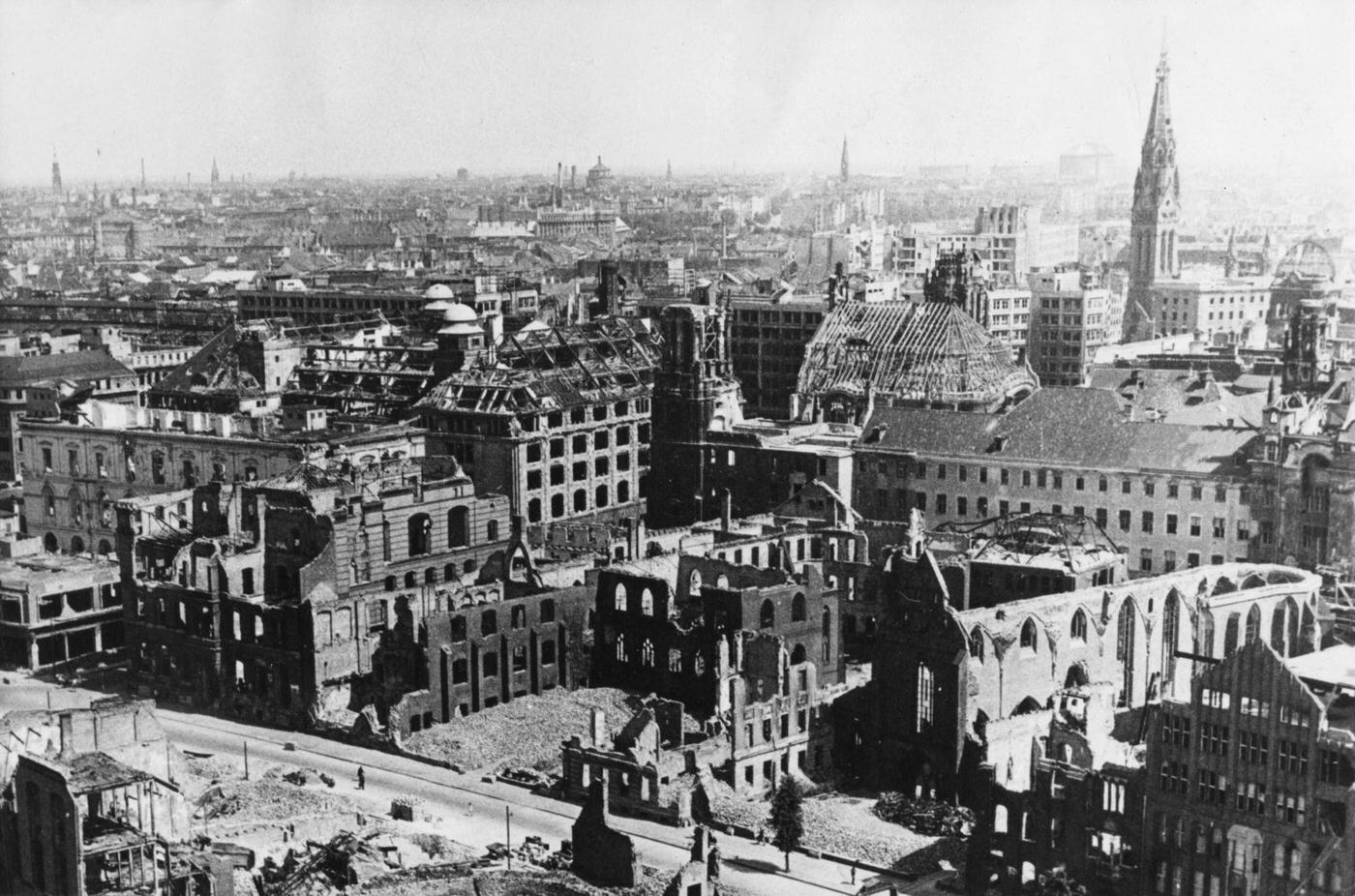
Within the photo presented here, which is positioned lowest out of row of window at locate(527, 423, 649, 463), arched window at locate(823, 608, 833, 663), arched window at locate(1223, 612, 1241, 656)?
arched window at locate(823, 608, 833, 663)

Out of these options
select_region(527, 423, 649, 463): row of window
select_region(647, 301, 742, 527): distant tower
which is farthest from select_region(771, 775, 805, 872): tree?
select_region(647, 301, 742, 527): distant tower

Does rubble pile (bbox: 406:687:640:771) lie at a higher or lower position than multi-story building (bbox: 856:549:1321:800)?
lower

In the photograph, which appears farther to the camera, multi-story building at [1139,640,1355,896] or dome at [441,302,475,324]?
dome at [441,302,475,324]

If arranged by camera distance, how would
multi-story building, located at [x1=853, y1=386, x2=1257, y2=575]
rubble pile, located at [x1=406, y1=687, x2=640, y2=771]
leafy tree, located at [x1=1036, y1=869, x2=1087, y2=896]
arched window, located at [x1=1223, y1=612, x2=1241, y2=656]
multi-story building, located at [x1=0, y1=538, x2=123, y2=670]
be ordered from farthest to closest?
multi-story building, located at [x1=853, y1=386, x2=1257, y2=575]
multi-story building, located at [x1=0, y1=538, x2=123, y2=670]
arched window, located at [x1=1223, y1=612, x2=1241, y2=656]
rubble pile, located at [x1=406, y1=687, x2=640, y2=771]
leafy tree, located at [x1=1036, y1=869, x2=1087, y2=896]

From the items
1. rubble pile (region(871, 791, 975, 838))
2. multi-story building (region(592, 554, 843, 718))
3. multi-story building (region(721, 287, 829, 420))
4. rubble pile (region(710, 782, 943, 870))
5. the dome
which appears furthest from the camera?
multi-story building (region(721, 287, 829, 420))

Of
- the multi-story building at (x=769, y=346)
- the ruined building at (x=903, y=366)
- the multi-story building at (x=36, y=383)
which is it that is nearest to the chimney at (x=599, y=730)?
the ruined building at (x=903, y=366)

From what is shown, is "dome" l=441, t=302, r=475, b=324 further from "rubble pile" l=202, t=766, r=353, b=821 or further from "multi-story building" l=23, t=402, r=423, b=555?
"rubble pile" l=202, t=766, r=353, b=821

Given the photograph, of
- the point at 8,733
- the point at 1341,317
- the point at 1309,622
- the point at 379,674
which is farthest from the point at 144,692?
the point at 1341,317
